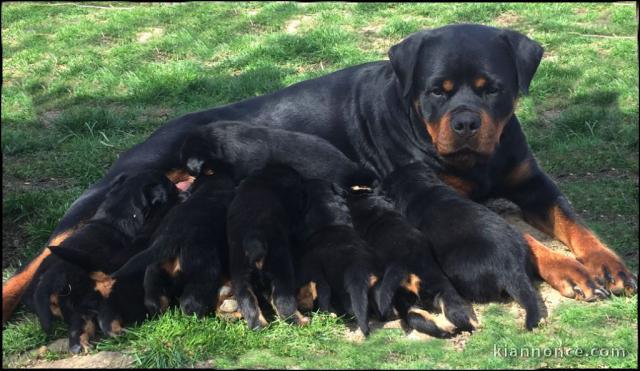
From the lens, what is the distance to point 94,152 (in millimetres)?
6160

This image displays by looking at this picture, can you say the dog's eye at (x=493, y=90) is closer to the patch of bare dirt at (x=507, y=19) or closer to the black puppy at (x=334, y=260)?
the black puppy at (x=334, y=260)

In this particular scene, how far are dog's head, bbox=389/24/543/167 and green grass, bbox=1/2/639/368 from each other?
868mm

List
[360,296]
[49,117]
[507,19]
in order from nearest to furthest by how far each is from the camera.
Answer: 1. [360,296]
2. [49,117]
3. [507,19]

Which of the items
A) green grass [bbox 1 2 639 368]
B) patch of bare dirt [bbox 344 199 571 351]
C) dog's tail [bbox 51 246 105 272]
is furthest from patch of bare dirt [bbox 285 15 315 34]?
dog's tail [bbox 51 246 105 272]

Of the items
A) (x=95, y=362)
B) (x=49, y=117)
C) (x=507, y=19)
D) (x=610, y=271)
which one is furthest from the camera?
(x=507, y=19)

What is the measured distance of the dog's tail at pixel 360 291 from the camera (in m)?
3.29

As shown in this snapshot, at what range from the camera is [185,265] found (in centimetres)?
340

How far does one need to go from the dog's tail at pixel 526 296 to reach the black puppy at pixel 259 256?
841 mm

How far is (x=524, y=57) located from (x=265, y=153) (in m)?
1.47

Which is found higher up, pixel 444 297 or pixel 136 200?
pixel 136 200

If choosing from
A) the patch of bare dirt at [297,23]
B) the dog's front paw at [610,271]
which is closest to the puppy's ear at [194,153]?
the dog's front paw at [610,271]

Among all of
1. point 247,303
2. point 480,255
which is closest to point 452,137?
point 480,255

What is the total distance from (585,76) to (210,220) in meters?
4.30

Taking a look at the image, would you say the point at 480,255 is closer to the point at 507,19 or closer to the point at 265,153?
the point at 265,153
